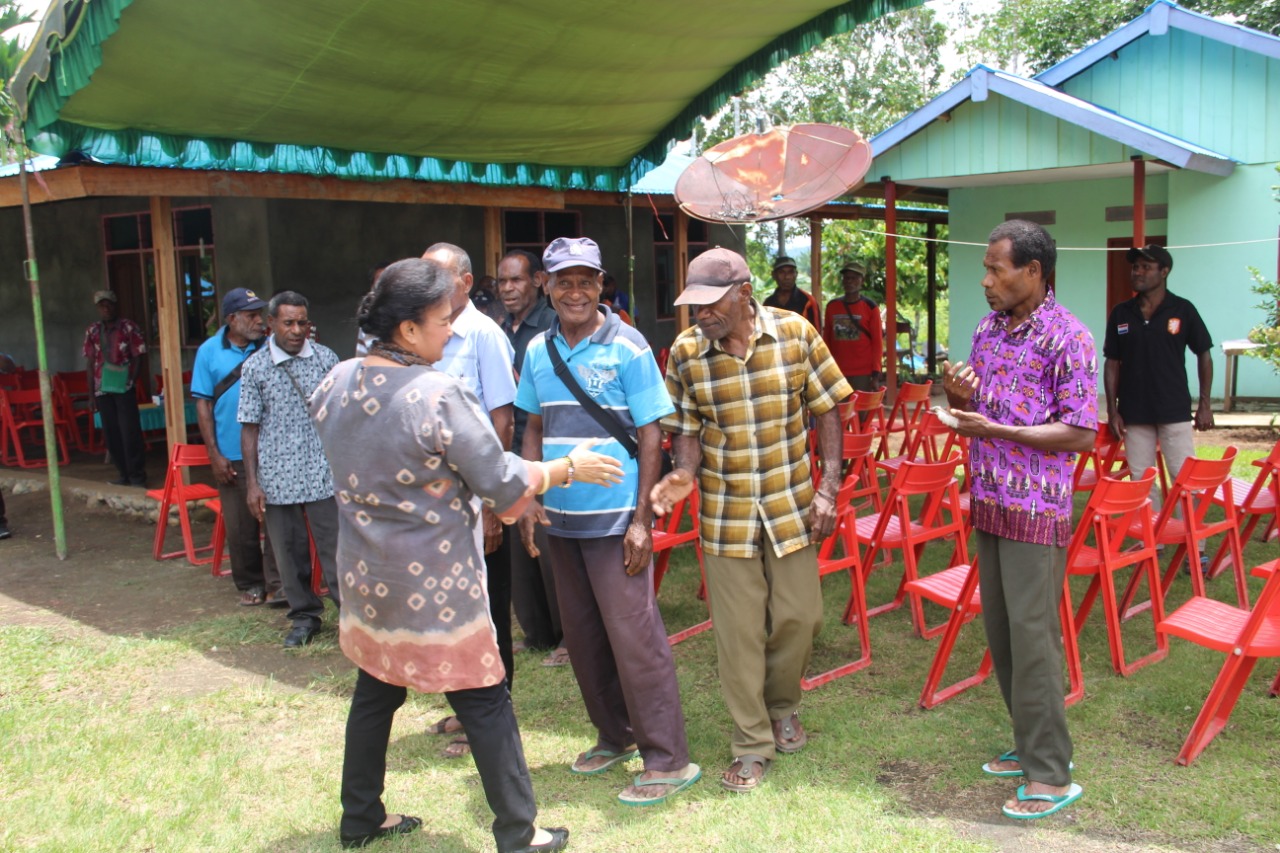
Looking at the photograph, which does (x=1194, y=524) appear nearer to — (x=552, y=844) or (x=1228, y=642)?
(x=1228, y=642)

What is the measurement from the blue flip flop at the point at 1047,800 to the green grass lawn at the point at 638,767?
0.03 meters

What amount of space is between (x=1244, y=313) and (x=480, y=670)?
1230cm

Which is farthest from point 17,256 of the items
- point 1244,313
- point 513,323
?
point 1244,313

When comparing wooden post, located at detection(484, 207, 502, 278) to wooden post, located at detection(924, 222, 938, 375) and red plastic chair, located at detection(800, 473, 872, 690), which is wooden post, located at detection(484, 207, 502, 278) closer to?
red plastic chair, located at detection(800, 473, 872, 690)

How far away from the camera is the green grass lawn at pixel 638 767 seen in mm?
3363

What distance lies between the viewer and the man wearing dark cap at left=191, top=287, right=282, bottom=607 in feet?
19.9

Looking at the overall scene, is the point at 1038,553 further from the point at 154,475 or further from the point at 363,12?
the point at 154,475

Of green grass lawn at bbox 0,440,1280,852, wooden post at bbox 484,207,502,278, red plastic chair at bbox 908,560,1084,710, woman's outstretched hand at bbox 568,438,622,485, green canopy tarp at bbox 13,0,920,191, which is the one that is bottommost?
green grass lawn at bbox 0,440,1280,852

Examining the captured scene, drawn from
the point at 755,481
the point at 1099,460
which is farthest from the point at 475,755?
the point at 1099,460

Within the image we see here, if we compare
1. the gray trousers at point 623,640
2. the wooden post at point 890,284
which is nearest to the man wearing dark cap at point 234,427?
the gray trousers at point 623,640

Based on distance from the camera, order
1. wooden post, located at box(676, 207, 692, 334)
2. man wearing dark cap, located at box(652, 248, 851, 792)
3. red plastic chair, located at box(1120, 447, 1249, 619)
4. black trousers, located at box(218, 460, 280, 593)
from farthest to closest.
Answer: wooden post, located at box(676, 207, 692, 334)
black trousers, located at box(218, 460, 280, 593)
red plastic chair, located at box(1120, 447, 1249, 619)
man wearing dark cap, located at box(652, 248, 851, 792)

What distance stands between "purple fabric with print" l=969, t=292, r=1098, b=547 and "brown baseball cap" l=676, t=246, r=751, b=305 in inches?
33.8

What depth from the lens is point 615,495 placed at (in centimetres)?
356

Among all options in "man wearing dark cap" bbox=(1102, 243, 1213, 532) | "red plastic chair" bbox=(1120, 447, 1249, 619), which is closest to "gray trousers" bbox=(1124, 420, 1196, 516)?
"man wearing dark cap" bbox=(1102, 243, 1213, 532)
